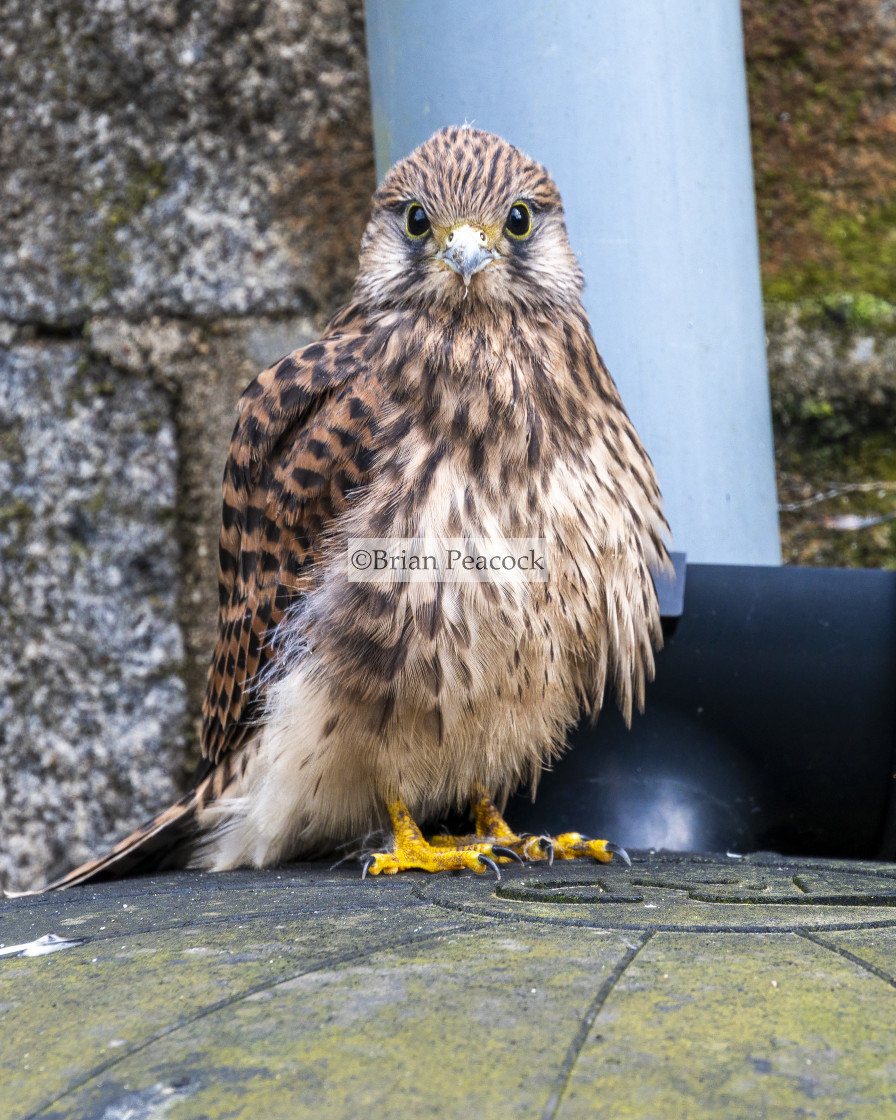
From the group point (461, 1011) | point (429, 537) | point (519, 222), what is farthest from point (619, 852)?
point (519, 222)

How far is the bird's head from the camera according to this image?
1948 millimetres

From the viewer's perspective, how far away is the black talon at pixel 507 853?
1873 millimetres

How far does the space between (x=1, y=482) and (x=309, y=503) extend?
3.62 feet

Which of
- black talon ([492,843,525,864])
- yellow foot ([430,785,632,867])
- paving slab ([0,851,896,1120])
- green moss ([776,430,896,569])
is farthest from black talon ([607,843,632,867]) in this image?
green moss ([776,430,896,569])

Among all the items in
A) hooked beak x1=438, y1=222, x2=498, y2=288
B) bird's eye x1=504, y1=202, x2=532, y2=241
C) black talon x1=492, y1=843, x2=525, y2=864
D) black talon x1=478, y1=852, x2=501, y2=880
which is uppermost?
bird's eye x1=504, y1=202, x2=532, y2=241

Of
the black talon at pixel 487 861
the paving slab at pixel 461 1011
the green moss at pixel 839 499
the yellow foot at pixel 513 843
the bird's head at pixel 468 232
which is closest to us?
the paving slab at pixel 461 1011

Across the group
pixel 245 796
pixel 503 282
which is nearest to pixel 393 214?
pixel 503 282

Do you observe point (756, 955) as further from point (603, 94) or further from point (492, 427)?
point (603, 94)

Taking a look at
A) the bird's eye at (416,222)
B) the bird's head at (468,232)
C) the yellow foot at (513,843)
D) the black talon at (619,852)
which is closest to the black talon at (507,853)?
the yellow foot at (513,843)

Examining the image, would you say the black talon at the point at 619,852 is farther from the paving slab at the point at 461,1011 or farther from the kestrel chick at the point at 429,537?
the paving slab at the point at 461,1011

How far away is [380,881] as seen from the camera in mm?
1548

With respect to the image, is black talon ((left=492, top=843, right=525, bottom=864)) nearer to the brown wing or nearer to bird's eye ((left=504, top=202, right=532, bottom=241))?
the brown wing

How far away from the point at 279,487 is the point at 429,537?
0.32m

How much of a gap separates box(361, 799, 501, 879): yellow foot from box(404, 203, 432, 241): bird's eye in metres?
1.02
